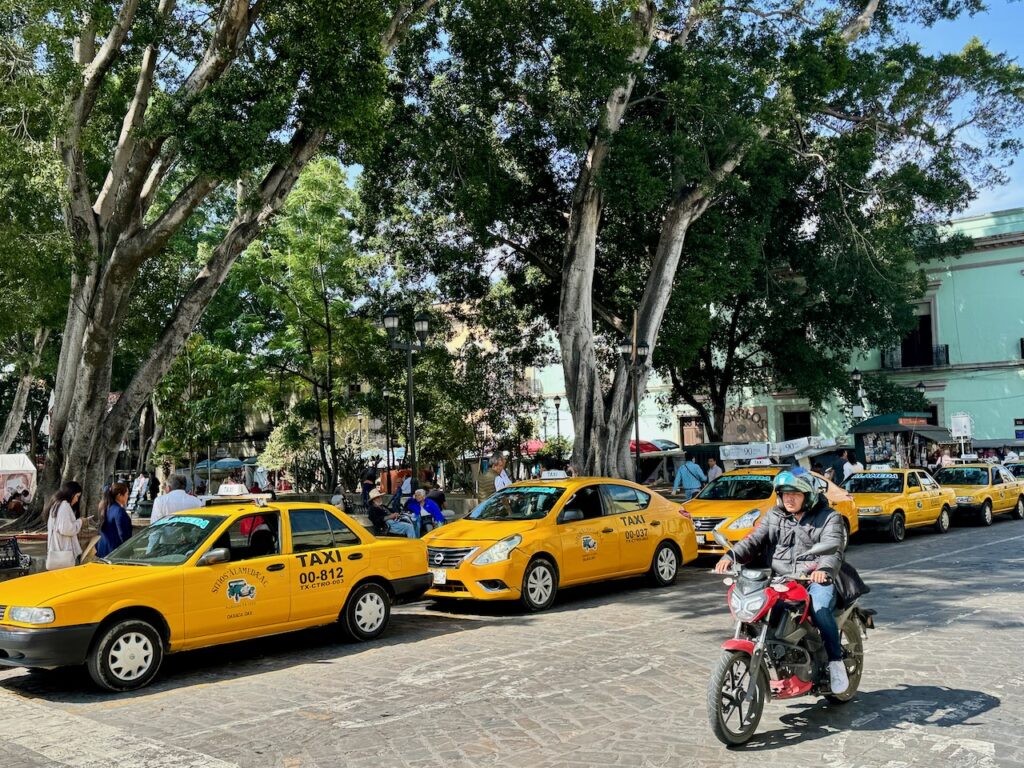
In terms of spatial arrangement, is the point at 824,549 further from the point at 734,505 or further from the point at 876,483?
the point at 876,483

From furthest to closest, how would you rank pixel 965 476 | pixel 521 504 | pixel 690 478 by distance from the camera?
1. pixel 965 476
2. pixel 690 478
3. pixel 521 504

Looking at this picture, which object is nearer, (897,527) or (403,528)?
(403,528)

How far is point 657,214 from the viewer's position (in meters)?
27.1

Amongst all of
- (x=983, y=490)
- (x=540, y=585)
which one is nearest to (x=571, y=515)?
(x=540, y=585)

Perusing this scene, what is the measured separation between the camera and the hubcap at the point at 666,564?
12383 millimetres

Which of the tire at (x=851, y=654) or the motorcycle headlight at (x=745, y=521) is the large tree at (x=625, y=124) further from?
the tire at (x=851, y=654)

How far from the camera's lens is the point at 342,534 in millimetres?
9312

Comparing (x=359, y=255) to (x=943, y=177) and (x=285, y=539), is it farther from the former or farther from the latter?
(x=285, y=539)

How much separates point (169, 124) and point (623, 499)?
10208 millimetres

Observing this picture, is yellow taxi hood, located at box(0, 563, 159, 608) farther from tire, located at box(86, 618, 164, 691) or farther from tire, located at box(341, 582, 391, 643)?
tire, located at box(341, 582, 391, 643)

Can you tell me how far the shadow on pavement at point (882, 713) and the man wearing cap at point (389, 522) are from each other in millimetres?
8258

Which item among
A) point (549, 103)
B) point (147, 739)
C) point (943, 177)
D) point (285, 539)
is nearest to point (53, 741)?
point (147, 739)

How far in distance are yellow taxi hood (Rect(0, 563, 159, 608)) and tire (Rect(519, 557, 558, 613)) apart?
4134 mm

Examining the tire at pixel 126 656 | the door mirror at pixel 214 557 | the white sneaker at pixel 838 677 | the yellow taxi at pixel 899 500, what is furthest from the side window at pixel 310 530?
the yellow taxi at pixel 899 500
